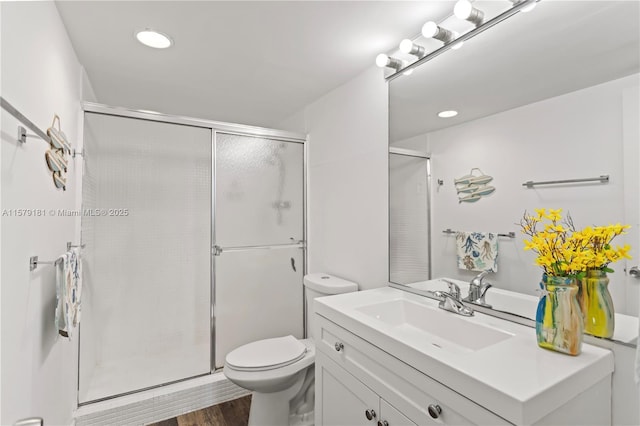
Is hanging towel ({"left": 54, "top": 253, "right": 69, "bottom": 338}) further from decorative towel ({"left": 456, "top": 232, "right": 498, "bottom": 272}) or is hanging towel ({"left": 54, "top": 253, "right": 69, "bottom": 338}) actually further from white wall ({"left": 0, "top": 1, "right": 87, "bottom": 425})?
decorative towel ({"left": 456, "top": 232, "right": 498, "bottom": 272})

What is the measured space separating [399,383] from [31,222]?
55.1 inches

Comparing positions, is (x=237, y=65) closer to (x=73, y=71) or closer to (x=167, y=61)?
(x=167, y=61)

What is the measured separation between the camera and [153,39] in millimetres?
1694

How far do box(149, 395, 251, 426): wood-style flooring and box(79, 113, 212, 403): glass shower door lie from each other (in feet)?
0.85

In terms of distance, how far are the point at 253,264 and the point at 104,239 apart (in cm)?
103

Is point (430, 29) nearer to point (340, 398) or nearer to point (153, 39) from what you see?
point (153, 39)

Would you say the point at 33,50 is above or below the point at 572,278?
above

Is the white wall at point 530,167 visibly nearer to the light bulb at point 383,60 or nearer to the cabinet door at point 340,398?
the light bulb at point 383,60

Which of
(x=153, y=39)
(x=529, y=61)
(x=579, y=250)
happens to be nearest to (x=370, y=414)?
(x=579, y=250)

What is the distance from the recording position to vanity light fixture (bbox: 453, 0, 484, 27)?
1270 mm

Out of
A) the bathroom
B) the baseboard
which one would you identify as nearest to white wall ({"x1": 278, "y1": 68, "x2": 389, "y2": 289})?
the bathroom

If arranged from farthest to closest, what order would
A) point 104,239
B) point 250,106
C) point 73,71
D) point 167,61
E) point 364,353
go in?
point 250,106, point 104,239, point 167,61, point 73,71, point 364,353

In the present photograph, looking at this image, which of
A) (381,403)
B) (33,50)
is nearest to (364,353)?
(381,403)

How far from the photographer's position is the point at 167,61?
1948mm
